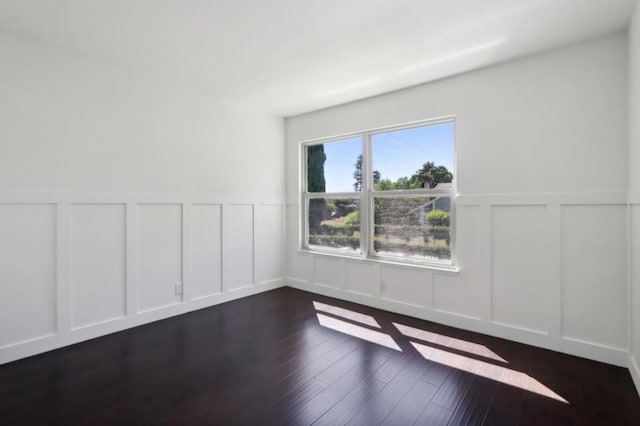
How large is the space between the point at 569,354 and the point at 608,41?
8.17ft

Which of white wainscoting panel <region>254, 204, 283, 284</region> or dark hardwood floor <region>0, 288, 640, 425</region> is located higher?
white wainscoting panel <region>254, 204, 283, 284</region>

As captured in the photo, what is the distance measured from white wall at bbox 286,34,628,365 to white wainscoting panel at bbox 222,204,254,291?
2073 mm

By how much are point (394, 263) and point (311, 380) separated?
5.89 feet

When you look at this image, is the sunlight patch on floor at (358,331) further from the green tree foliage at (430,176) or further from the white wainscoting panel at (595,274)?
the green tree foliage at (430,176)

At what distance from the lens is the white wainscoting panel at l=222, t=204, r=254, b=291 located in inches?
161

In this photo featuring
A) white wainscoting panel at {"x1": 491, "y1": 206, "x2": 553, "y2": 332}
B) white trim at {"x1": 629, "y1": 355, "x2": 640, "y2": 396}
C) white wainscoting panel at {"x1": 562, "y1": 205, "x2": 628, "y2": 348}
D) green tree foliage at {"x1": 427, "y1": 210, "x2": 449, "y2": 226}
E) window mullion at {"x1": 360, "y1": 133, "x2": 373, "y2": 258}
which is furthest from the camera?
window mullion at {"x1": 360, "y1": 133, "x2": 373, "y2": 258}

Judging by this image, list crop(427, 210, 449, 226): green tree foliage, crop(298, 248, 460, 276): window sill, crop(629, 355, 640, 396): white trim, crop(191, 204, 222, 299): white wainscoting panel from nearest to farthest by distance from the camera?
crop(629, 355, 640, 396): white trim < crop(298, 248, 460, 276): window sill < crop(427, 210, 449, 226): green tree foliage < crop(191, 204, 222, 299): white wainscoting panel

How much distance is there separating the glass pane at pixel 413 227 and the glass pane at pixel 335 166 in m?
0.51

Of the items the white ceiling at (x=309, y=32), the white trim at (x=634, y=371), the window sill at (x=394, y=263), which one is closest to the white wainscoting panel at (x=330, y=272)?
the window sill at (x=394, y=263)

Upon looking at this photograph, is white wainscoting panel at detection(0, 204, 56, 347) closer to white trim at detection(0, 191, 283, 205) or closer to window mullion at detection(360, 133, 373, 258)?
white trim at detection(0, 191, 283, 205)

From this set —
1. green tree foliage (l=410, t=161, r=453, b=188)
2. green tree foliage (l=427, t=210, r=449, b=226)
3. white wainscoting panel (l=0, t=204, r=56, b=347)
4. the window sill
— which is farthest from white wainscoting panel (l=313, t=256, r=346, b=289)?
white wainscoting panel (l=0, t=204, r=56, b=347)

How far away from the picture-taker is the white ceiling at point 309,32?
2.17 meters

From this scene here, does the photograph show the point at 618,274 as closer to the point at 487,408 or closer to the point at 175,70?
the point at 487,408

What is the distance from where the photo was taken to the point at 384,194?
12.7 ft
